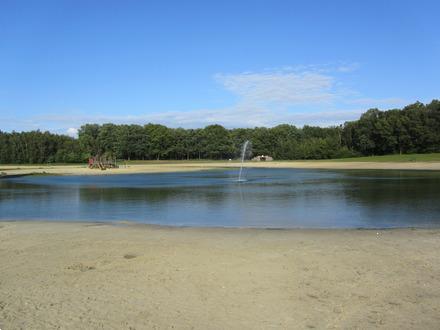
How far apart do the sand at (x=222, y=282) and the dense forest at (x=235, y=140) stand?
103550mm

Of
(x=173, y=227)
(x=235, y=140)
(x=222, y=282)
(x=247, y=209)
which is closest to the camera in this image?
(x=222, y=282)

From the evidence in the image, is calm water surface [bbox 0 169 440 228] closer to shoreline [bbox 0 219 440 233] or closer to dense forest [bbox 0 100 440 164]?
shoreline [bbox 0 219 440 233]

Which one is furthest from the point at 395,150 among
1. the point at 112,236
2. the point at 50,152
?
the point at 112,236

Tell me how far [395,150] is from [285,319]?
119171 mm

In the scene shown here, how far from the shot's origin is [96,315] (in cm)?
696

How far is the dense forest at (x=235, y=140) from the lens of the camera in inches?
4478

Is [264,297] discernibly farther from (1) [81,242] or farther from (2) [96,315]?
(1) [81,242]

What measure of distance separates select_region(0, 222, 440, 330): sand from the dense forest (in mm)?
103550

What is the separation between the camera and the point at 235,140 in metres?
164

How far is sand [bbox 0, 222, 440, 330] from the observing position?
682cm

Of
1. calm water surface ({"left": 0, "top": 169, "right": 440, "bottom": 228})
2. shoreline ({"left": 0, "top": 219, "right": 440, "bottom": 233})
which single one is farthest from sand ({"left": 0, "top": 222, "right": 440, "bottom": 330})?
calm water surface ({"left": 0, "top": 169, "right": 440, "bottom": 228})

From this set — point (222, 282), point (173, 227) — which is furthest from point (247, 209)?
point (222, 282)

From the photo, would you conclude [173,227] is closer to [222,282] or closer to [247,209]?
[247,209]

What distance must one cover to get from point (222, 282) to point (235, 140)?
156184mm
